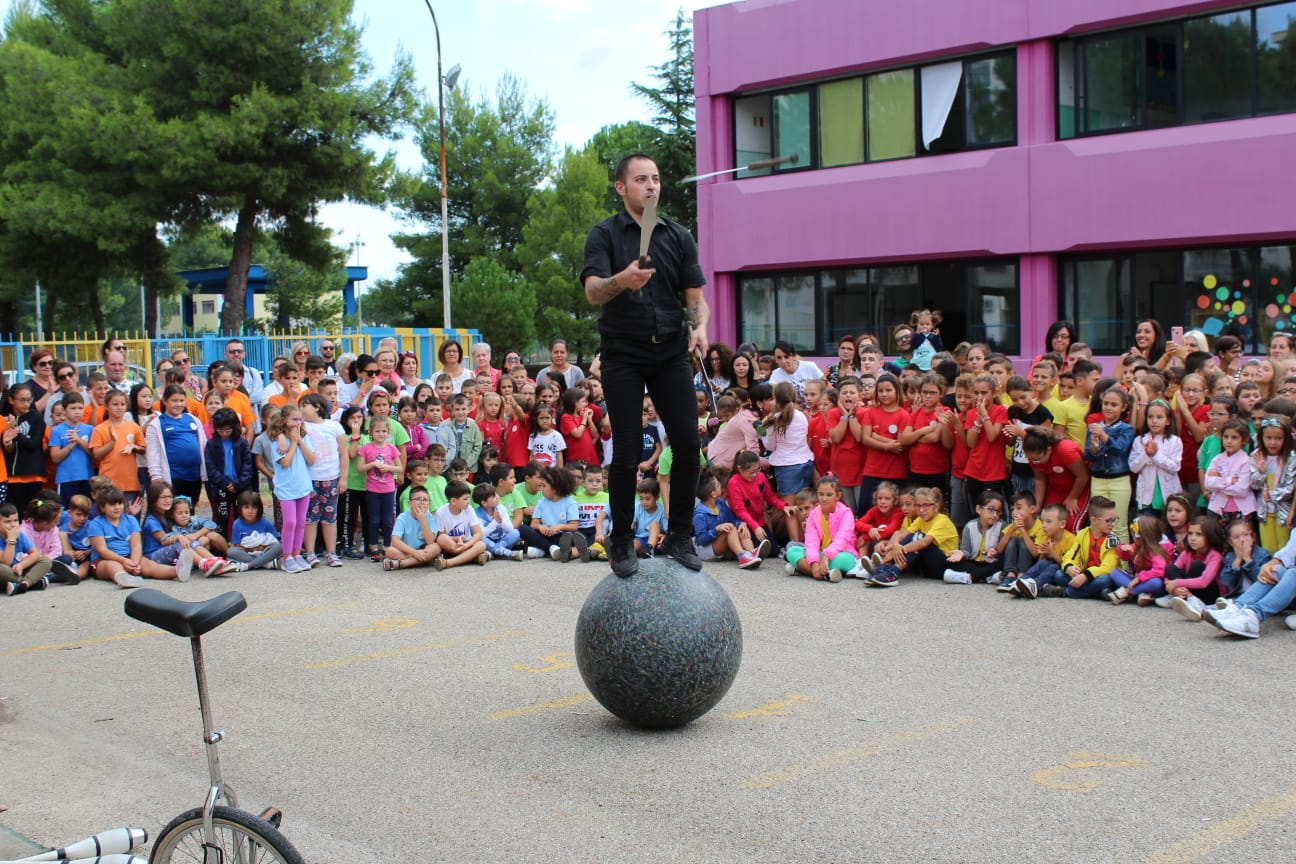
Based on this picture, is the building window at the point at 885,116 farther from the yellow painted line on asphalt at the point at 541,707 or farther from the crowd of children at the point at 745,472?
the yellow painted line on asphalt at the point at 541,707

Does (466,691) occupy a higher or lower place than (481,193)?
lower

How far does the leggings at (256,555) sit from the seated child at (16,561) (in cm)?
159

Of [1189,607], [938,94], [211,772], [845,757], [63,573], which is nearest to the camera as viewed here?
[211,772]

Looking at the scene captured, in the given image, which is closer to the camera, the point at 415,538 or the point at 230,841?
the point at 230,841

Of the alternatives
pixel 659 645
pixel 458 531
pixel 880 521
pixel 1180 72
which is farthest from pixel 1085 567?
pixel 1180 72

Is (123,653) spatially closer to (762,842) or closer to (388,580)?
(388,580)

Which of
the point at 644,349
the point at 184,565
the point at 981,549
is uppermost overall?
the point at 644,349

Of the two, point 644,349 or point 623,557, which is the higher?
point 644,349

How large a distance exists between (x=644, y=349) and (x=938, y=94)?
17.0 meters

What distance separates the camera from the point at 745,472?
39.4ft

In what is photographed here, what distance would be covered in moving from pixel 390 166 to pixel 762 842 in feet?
99.5

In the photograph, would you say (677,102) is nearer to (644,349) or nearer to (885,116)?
(885,116)

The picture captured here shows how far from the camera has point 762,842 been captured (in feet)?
16.1

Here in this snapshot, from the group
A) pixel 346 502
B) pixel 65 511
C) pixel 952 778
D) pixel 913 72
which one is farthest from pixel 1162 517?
pixel 913 72
